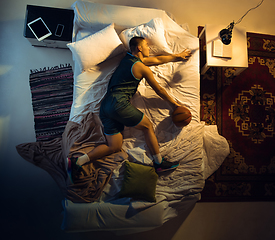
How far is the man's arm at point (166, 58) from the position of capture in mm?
1891

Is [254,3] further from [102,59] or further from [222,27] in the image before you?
[102,59]

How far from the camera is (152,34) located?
188 centimetres

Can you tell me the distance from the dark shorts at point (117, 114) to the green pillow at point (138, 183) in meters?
0.40

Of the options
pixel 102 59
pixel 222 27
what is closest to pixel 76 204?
pixel 102 59

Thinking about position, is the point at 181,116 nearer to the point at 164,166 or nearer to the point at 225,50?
the point at 164,166

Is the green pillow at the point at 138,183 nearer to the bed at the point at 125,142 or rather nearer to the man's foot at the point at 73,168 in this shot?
the bed at the point at 125,142

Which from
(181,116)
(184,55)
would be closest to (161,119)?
(181,116)

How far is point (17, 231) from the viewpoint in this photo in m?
1.98

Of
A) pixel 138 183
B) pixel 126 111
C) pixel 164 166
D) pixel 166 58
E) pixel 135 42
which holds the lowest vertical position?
pixel 138 183

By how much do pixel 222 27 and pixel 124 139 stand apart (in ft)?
6.16

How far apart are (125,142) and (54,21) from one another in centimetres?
174

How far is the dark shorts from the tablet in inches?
46.8

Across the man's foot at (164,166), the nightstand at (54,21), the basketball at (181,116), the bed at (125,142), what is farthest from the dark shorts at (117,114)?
the nightstand at (54,21)

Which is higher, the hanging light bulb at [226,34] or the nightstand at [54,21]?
the nightstand at [54,21]
